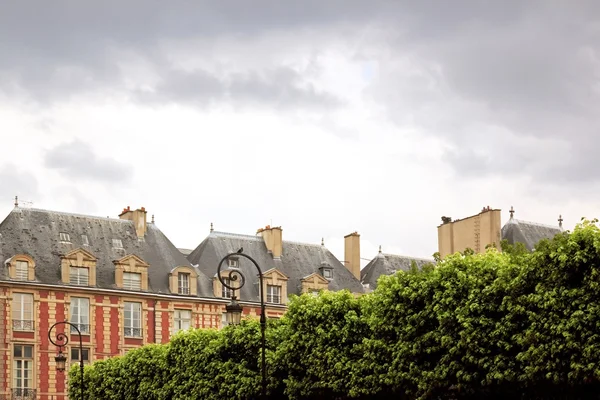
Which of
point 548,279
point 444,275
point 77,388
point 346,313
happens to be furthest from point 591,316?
point 77,388

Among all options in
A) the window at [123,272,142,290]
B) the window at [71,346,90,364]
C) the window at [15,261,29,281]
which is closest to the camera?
the window at [15,261,29,281]

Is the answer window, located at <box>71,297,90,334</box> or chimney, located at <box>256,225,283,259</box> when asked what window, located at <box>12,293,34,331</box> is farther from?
chimney, located at <box>256,225,283,259</box>

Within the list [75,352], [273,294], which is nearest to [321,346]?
[75,352]

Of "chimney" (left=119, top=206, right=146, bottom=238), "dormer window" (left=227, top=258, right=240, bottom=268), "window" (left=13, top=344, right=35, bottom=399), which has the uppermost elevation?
"chimney" (left=119, top=206, right=146, bottom=238)

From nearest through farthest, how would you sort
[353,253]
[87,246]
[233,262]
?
[87,246] < [233,262] < [353,253]

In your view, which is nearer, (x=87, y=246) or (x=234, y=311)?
(x=234, y=311)

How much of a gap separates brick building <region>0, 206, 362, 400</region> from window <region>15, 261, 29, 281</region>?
49 mm

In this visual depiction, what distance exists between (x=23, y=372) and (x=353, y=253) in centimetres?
2153

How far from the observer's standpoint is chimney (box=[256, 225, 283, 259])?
6131 cm

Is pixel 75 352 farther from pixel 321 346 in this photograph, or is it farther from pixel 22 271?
pixel 321 346

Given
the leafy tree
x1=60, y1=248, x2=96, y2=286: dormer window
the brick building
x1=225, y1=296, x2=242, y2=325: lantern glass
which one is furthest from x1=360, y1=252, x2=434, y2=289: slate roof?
x1=225, y1=296, x2=242, y2=325: lantern glass

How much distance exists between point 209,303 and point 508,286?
34303 millimetres

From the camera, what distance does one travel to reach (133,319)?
55000mm

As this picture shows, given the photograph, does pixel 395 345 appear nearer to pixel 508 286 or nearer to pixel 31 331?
pixel 508 286
